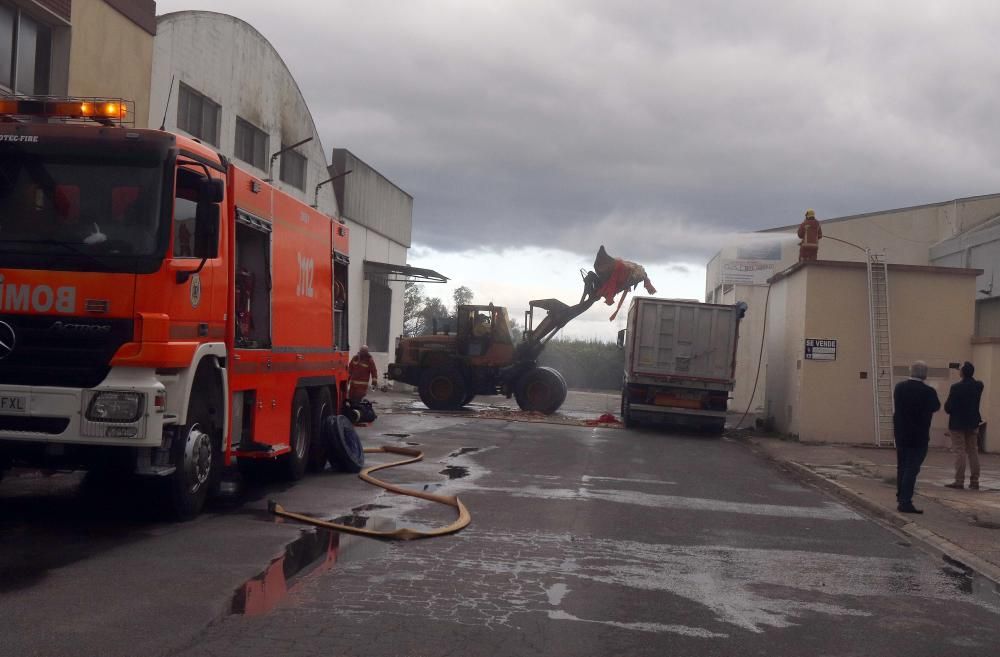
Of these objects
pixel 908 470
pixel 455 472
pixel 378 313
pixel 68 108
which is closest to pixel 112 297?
pixel 68 108

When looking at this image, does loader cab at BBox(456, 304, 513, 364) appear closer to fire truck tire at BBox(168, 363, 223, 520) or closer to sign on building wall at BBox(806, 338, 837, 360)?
sign on building wall at BBox(806, 338, 837, 360)

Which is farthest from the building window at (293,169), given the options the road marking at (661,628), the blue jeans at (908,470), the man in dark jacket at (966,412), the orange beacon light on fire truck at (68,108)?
the road marking at (661,628)

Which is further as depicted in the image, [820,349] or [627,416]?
[627,416]

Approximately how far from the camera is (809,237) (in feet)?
77.2

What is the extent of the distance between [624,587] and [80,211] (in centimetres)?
512

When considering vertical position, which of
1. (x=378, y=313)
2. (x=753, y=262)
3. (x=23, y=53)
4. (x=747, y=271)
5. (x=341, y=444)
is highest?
(x=753, y=262)

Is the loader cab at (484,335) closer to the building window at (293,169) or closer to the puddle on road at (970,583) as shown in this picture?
the building window at (293,169)

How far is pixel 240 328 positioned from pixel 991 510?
28.8 ft

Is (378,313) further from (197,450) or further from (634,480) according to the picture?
(197,450)

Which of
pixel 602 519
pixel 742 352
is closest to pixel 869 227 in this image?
pixel 742 352

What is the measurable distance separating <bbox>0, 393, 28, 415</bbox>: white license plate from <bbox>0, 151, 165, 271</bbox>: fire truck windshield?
1022 mm

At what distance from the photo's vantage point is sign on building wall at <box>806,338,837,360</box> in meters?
22.0

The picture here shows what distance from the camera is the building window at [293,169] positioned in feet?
96.7

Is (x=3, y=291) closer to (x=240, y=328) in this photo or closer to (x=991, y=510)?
(x=240, y=328)
